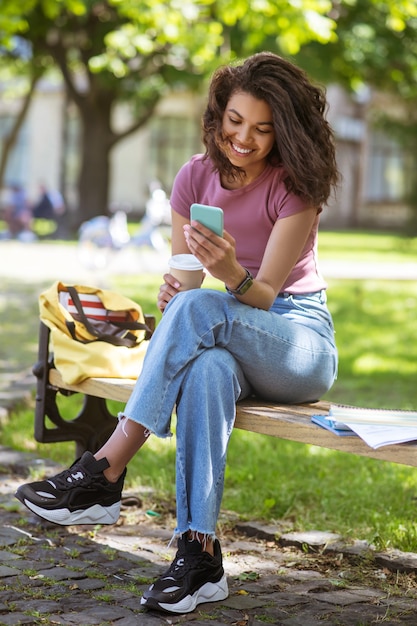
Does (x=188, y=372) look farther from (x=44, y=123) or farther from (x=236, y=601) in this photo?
(x=44, y=123)

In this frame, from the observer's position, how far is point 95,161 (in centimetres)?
2459

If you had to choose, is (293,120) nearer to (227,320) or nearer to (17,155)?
(227,320)

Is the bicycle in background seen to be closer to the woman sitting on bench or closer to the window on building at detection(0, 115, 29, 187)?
the woman sitting on bench

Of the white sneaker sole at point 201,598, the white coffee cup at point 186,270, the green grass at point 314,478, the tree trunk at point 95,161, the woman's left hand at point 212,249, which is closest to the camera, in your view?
the white sneaker sole at point 201,598

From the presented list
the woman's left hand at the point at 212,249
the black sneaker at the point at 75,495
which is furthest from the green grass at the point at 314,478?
the woman's left hand at the point at 212,249

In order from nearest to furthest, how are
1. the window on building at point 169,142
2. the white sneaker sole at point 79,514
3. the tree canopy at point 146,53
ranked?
1. the white sneaker sole at point 79,514
2. the tree canopy at point 146,53
3. the window on building at point 169,142

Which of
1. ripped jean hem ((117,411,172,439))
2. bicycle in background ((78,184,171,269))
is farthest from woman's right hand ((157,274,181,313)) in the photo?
bicycle in background ((78,184,171,269))

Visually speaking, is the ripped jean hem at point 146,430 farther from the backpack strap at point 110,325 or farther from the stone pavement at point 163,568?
the backpack strap at point 110,325

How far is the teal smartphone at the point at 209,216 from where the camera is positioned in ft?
10.7

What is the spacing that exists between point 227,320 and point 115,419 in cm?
125

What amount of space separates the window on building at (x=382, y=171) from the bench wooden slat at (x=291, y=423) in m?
41.9

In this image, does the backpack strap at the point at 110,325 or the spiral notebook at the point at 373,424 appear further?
the backpack strap at the point at 110,325

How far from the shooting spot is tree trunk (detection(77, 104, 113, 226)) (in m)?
24.4

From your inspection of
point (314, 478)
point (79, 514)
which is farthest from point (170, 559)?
point (314, 478)
